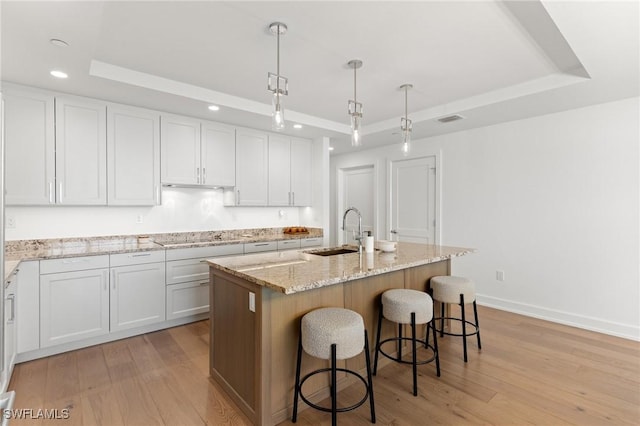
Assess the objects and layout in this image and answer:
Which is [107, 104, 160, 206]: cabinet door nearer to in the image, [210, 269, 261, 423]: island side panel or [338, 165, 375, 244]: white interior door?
[210, 269, 261, 423]: island side panel

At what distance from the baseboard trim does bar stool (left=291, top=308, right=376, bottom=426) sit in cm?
294

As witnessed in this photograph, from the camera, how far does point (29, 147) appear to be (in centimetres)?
299

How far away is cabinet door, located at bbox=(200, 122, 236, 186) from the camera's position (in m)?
4.09

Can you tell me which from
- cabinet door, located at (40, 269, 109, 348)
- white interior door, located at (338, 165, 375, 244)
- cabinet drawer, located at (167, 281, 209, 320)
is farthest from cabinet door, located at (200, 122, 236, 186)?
white interior door, located at (338, 165, 375, 244)

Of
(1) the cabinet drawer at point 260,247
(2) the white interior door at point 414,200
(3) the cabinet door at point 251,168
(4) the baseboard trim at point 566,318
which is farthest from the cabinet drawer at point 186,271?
(4) the baseboard trim at point 566,318

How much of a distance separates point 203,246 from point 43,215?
1.56 metres

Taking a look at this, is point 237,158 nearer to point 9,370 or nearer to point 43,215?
point 43,215

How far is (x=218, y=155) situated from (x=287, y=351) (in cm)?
291

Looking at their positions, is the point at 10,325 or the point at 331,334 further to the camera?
the point at 10,325

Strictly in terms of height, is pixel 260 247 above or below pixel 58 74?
below

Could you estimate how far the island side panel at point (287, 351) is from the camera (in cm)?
198

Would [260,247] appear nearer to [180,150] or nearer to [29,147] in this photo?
[180,150]

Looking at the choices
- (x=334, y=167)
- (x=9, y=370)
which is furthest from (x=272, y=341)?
(x=334, y=167)

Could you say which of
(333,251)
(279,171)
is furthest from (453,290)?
(279,171)
